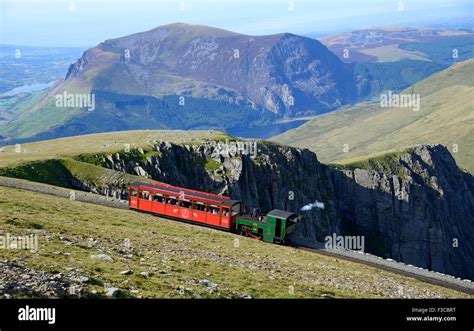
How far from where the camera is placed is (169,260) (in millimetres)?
39406

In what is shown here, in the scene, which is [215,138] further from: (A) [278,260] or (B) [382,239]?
(A) [278,260]

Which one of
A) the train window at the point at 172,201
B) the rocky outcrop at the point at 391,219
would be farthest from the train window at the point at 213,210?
the rocky outcrop at the point at 391,219

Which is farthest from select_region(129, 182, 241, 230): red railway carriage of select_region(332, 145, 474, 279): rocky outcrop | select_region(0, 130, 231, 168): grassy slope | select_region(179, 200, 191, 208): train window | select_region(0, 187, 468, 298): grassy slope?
select_region(332, 145, 474, 279): rocky outcrop

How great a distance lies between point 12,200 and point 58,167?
130 feet

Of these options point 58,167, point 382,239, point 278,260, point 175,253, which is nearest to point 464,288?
point 278,260

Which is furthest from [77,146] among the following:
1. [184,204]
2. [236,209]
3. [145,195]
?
[236,209]


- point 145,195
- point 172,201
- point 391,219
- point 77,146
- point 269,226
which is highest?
point 145,195

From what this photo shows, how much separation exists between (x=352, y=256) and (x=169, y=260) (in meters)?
33.2

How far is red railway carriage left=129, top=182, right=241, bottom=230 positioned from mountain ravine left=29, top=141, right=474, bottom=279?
61.5ft

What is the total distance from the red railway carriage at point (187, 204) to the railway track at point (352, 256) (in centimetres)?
499

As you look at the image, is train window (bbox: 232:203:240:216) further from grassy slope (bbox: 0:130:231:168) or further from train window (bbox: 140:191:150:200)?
grassy slope (bbox: 0:130:231:168)

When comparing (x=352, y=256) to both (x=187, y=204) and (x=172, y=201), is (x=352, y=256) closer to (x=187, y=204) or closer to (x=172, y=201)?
(x=187, y=204)

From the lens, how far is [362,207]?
19000 cm
